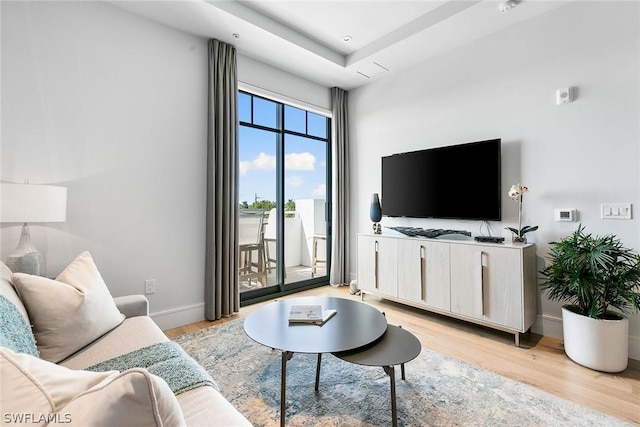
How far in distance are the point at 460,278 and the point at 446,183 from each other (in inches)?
38.5

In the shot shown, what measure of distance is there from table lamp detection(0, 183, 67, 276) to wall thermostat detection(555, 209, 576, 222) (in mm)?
3628

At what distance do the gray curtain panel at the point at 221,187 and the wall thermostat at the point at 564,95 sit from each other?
2886 mm

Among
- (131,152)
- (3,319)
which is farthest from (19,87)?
(3,319)

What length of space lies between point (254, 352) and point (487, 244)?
80.5 inches

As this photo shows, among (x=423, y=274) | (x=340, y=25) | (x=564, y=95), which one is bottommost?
(x=423, y=274)

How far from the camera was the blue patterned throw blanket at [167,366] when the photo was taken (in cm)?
112

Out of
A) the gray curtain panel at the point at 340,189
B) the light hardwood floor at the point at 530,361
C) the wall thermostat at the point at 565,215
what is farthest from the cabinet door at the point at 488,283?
the gray curtain panel at the point at 340,189

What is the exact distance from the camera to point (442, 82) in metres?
3.27

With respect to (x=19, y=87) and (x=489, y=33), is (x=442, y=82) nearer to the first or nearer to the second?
(x=489, y=33)

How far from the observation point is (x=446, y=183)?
3.10 m

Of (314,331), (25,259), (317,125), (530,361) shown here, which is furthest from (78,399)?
(317,125)

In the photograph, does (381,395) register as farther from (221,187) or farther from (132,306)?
(221,187)

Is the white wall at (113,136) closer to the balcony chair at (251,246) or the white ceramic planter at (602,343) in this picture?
the balcony chair at (251,246)

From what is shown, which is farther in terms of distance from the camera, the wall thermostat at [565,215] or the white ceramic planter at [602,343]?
the wall thermostat at [565,215]
